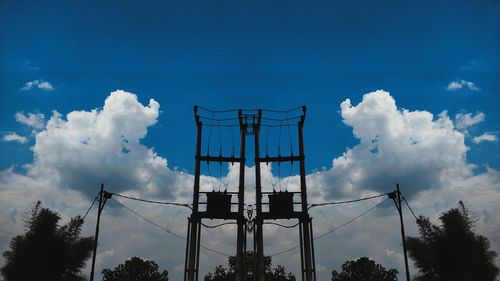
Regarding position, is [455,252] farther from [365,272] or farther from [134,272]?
[134,272]

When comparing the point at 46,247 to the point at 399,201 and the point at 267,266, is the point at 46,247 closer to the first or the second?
the point at 399,201

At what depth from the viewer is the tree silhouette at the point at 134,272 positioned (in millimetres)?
61188

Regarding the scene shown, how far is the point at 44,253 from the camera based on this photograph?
22.3m

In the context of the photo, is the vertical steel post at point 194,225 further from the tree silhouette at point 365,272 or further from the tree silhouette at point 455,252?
the tree silhouette at point 365,272

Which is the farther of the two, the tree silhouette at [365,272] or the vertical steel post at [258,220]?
the tree silhouette at [365,272]

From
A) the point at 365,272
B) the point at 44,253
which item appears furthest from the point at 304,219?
the point at 365,272

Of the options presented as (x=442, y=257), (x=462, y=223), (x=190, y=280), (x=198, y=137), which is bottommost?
(x=190, y=280)

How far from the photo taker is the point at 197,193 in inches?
844

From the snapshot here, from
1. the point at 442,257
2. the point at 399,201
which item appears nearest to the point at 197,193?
the point at 399,201

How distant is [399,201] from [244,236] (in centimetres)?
872

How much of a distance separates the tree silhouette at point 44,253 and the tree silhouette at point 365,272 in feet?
162

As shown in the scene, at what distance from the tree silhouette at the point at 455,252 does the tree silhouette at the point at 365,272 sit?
3994 cm

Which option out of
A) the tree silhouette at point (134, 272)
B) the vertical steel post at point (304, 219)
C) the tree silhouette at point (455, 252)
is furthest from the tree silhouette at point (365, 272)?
the vertical steel post at point (304, 219)

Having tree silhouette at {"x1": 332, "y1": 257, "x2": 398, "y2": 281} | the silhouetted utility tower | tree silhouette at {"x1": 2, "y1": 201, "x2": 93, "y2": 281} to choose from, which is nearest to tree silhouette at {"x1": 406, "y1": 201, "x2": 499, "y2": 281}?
the silhouetted utility tower
